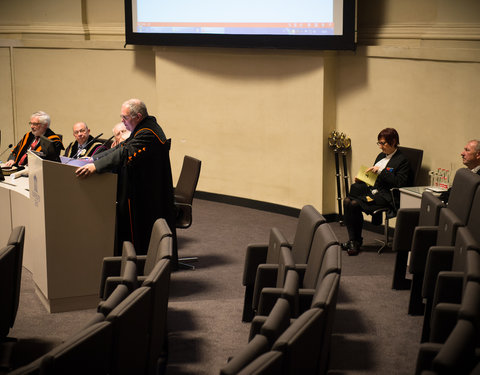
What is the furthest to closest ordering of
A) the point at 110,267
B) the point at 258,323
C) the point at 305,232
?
the point at 305,232
the point at 110,267
the point at 258,323

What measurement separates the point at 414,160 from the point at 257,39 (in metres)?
2.21

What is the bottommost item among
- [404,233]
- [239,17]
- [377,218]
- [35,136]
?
[377,218]

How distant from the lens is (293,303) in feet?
11.5

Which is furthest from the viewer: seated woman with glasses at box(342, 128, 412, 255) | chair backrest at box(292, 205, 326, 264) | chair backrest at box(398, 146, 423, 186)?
chair backrest at box(398, 146, 423, 186)

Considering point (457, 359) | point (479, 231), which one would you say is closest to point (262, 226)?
point (479, 231)

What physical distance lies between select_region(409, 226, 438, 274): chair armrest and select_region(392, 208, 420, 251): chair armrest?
454 millimetres

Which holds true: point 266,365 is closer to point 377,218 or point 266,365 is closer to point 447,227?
point 447,227

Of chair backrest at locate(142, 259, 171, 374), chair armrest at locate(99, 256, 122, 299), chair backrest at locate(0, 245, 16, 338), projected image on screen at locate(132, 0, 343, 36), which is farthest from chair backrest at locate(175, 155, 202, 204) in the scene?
chair backrest at locate(142, 259, 171, 374)

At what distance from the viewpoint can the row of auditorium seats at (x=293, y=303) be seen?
2674 mm

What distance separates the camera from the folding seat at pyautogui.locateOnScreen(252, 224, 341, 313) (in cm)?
368

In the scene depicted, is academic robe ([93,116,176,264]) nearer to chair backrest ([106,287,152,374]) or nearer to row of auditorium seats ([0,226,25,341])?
row of auditorium seats ([0,226,25,341])

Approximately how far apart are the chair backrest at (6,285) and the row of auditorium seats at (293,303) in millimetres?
1354

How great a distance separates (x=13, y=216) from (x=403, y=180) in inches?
131

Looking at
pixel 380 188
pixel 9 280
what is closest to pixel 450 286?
pixel 9 280
